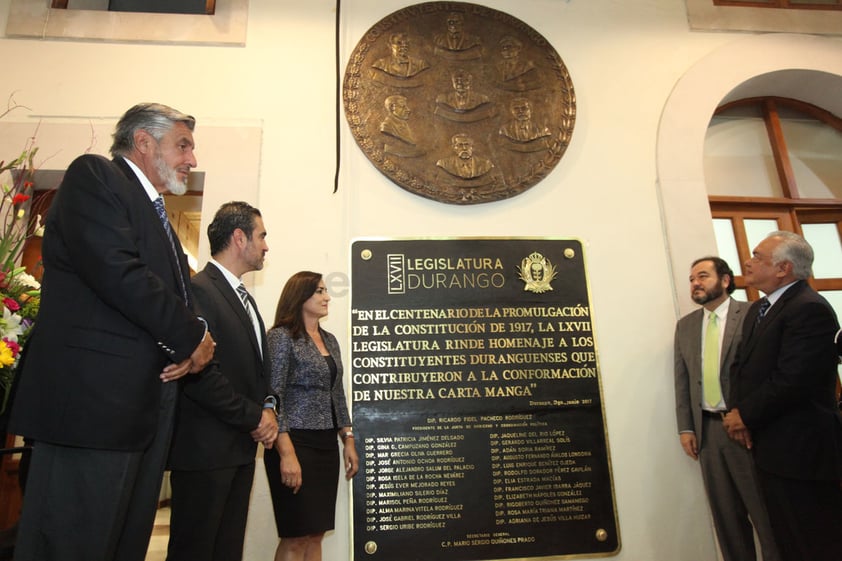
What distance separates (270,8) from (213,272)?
2623 mm

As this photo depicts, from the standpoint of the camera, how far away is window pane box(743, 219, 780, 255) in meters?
4.38

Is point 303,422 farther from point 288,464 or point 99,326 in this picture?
point 99,326

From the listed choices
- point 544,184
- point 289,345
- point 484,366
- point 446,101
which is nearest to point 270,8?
point 446,101

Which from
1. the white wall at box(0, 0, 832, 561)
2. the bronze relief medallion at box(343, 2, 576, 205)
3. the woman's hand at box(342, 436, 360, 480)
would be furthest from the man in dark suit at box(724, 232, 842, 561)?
the woman's hand at box(342, 436, 360, 480)

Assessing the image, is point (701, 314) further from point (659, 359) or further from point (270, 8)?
point (270, 8)

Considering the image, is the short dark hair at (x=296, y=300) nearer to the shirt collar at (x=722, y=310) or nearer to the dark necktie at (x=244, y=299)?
the dark necktie at (x=244, y=299)

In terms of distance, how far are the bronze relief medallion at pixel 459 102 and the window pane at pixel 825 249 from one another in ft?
7.30

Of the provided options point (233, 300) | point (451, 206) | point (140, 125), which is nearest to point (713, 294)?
point (451, 206)

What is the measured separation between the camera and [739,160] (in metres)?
4.62

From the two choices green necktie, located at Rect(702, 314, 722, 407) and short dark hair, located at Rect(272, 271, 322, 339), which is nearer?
short dark hair, located at Rect(272, 271, 322, 339)

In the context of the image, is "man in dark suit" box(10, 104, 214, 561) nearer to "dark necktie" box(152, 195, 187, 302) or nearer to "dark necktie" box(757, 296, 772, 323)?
"dark necktie" box(152, 195, 187, 302)

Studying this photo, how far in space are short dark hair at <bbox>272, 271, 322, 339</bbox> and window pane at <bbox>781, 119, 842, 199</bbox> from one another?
4135 millimetres

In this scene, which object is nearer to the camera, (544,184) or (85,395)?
(85,395)

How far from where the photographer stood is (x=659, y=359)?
3711 mm
